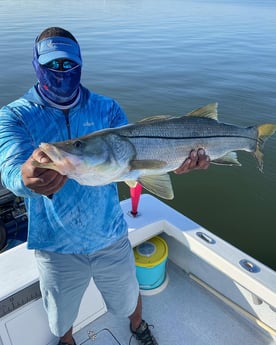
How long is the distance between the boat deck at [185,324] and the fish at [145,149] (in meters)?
1.99

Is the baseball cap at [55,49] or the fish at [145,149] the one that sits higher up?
the baseball cap at [55,49]

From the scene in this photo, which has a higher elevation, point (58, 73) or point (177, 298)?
point (58, 73)

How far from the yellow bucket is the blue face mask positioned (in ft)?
7.13

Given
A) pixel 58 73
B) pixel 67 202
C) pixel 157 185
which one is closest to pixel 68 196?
pixel 67 202

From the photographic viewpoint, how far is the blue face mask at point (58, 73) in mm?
2594

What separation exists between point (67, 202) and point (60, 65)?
1.06 metres

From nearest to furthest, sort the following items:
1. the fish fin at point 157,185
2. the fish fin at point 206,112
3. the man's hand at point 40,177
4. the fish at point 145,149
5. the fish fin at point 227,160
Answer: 1. the man's hand at point 40,177
2. the fish at point 145,149
3. the fish fin at point 157,185
4. the fish fin at point 206,112
5. the fish fin at point 227,160

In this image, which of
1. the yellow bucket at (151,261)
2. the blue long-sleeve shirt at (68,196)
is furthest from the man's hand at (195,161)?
the yellow bucket at (151,261)

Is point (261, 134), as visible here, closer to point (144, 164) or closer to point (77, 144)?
point (144, 164)

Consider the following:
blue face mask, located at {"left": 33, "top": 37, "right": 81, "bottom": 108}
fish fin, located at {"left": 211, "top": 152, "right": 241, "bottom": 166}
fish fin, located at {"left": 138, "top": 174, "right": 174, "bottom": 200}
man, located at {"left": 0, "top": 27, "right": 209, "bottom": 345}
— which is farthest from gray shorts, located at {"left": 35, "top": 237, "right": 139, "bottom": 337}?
blue face mask, located at {"left": 33, "top": 37, "right": 81, "bottom": 108}

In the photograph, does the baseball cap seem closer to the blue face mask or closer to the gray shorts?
the blue face mask

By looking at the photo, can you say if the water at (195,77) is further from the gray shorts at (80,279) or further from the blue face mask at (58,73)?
the blue face mask at (58,73)

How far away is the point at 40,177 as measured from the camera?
2.00 m

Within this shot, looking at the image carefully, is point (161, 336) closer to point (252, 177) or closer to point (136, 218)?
point (136, 218)
